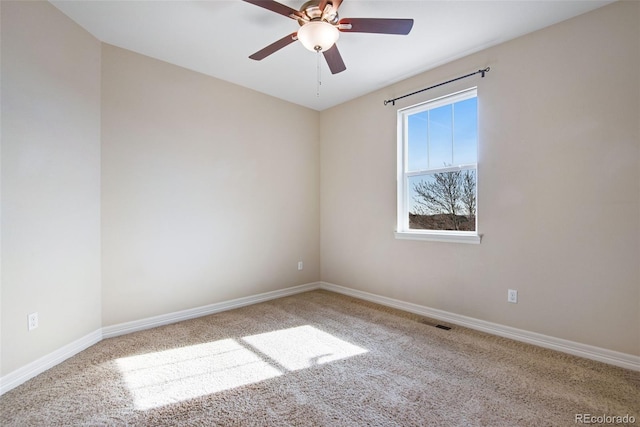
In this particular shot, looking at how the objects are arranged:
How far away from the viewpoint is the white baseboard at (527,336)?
7.17 ft

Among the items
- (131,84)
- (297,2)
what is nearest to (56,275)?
(131,84)

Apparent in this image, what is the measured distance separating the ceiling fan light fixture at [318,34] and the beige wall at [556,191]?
169 centimetres

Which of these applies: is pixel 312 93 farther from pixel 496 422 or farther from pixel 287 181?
pixel 496 422

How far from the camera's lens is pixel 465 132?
10.1 ft

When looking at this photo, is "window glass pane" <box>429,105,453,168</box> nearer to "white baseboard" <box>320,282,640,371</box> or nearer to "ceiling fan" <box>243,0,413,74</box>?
"ceiling fan" <box>243,0,413,74</box>

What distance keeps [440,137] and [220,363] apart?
9.99 feet

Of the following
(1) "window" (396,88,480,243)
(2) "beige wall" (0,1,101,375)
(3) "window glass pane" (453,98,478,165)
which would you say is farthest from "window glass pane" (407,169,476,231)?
(2) "beige wall" (0,1,101,375)

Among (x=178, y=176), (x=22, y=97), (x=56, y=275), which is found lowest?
(x=56, y=275)

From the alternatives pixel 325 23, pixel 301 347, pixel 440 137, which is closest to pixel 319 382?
pixel 301 347

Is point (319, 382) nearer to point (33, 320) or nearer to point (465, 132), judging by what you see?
point (33, 320)

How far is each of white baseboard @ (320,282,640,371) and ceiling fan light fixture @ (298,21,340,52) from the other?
2784 mm

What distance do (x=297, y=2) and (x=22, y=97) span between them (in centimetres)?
203

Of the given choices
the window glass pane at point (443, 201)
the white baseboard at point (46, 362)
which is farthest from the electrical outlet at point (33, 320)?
the window glass pane at point (443, 201)

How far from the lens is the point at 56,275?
2.30m
